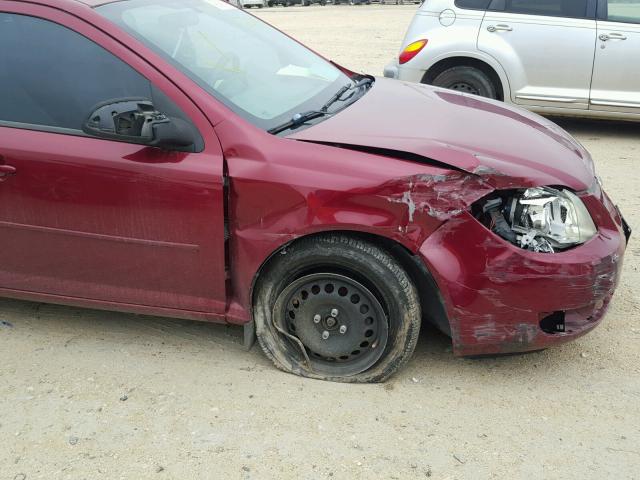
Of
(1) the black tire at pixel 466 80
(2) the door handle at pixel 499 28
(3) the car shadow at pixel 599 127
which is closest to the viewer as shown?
(2) the door handle at pixel 499 28

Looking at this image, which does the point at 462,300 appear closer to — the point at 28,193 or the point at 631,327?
the point at 631,327

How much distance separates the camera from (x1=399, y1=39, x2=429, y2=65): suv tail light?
23.7 ft

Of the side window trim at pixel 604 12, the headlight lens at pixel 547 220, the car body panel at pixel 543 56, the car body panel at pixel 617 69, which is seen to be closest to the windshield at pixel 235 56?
the headlight lens at pixel 547 220

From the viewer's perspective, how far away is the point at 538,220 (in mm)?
2900

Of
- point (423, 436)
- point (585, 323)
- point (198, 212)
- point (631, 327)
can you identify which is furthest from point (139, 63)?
point (631, 327)

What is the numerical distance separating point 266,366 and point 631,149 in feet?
16.9

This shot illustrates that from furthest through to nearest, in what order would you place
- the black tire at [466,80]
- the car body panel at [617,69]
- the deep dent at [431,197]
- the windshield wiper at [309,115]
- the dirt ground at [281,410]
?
1. the black tire at [466,80]
2. the car body panel at [617,69]
3. the windshield wiper at [309,115]
4. the deep dent at [431,197]
5. the dirt ground at [281,410]

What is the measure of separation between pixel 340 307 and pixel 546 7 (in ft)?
17.6

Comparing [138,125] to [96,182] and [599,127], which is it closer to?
[96,182]

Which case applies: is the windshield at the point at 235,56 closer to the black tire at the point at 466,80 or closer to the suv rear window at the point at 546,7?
the black tire at the point at 466,80

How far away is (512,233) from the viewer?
114 inches

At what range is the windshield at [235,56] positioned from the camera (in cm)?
309

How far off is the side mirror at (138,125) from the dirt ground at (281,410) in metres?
1.11

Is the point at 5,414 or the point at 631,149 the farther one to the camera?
the point at 631,149
